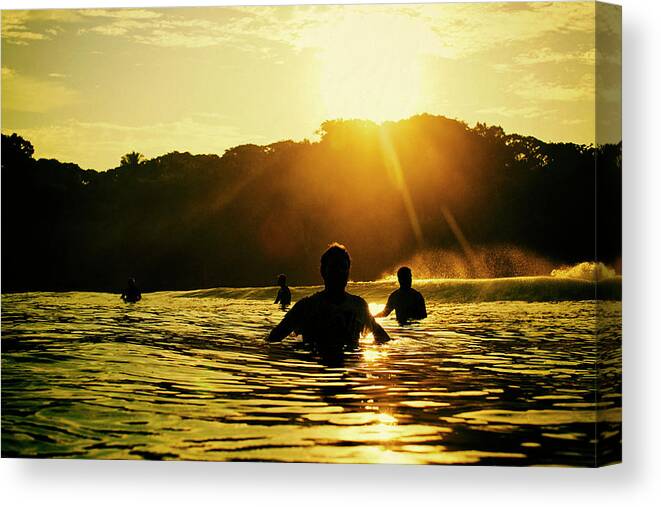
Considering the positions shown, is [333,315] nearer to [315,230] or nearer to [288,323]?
[288,323]

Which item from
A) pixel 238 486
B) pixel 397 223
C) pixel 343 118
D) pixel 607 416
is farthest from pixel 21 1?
pixel 607 416

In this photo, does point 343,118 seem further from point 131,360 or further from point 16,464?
point 16,464

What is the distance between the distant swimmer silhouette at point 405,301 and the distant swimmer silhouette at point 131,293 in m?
2.27

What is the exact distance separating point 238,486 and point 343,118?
3.44 meters

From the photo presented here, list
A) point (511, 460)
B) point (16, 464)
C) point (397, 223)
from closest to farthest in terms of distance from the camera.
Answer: point (511, 460), point (16, 464), point (397, 223)

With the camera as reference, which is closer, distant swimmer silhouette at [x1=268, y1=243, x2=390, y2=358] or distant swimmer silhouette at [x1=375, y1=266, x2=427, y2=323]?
distant swimmer silhouette at [x1=268, y1=243, x2=390, y2=358]

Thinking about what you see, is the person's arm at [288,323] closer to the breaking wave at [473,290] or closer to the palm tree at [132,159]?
the breaking wave at [473,290]

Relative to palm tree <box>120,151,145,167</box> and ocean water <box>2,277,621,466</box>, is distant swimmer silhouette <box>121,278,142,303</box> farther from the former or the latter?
palm tree <box>120,151,145,167</box>

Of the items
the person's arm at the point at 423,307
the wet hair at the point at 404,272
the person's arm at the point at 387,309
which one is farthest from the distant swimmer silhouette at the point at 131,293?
the person's arm at the point at 423,307

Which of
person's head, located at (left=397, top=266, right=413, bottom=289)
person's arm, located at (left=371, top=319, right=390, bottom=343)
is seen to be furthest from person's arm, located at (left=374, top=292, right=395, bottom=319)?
person's arm, located at (left=371, top=319, right=390, bottom=343)

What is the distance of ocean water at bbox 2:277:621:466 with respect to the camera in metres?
9.95

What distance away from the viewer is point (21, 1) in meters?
11.4

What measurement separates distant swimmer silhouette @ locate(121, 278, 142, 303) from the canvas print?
4 cm

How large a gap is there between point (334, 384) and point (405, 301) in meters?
1.44
